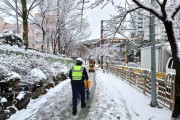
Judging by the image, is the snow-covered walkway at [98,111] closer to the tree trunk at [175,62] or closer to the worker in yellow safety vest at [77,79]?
the worker in yellow safety vest at [77,79]

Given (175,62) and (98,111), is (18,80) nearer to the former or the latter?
(98,111)

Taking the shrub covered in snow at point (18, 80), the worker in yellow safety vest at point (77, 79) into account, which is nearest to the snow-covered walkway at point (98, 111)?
the shrub covered in snow at point (18, 80)

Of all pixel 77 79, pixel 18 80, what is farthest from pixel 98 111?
pixel 18 80

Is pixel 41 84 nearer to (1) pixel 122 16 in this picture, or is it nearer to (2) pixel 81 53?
(1) pixel 122 16

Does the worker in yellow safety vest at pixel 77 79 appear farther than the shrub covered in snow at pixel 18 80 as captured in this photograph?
Yes

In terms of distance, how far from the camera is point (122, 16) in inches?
318

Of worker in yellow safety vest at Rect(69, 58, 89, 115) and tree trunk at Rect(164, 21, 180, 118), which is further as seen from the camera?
worker in yellow safety vest at Rect(69, 58, 89, 115)

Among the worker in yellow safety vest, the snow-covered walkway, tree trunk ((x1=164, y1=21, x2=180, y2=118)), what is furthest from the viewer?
the worker in yellow safety vest

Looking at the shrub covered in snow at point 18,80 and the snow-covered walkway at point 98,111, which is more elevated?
the shrub covered in snow at point 18,80

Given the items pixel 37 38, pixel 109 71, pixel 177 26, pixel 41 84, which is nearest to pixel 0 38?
pixel 41 84

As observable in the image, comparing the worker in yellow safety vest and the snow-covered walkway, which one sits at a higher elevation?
the worker in yellow safety vest

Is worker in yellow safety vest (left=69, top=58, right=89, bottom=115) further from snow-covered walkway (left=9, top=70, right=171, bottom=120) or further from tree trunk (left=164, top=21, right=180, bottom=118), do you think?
tree trunk (left=164, top=21, right=180, bottom=118)

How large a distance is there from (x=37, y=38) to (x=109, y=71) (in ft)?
52.3

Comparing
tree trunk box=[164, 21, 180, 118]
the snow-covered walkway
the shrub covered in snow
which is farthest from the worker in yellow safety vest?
tree trunk box=[164, 21, 180, 118]
